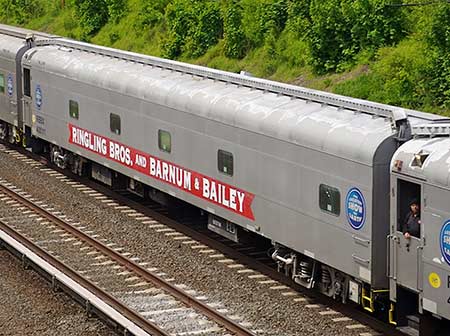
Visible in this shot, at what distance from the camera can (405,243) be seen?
46.9 feet

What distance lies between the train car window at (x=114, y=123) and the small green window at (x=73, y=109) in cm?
210

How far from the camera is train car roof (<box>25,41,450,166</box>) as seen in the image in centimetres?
1549

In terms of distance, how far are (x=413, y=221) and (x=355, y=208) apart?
1192mm

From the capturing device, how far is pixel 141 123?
22.4 meters

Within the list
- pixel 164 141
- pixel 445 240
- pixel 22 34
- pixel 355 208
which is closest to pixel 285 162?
pixel 355 208

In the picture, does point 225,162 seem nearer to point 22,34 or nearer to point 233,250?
→ point 233,250

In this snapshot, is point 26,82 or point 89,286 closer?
point 89,286

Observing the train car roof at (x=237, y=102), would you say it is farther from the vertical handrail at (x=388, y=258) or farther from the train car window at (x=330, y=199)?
the vertical handrail at (x=388, y=258)

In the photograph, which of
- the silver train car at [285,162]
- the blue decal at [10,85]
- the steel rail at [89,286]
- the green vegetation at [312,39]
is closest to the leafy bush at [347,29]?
the green vegetation at [312,39]

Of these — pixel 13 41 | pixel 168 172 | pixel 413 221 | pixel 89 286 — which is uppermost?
pixel 13 41

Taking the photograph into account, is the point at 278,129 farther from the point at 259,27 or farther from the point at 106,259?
the point at 259,27

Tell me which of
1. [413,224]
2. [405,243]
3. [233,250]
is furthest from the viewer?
[233,250]

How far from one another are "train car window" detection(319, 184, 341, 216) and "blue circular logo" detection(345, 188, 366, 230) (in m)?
0.31

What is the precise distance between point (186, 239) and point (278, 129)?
192 inches
